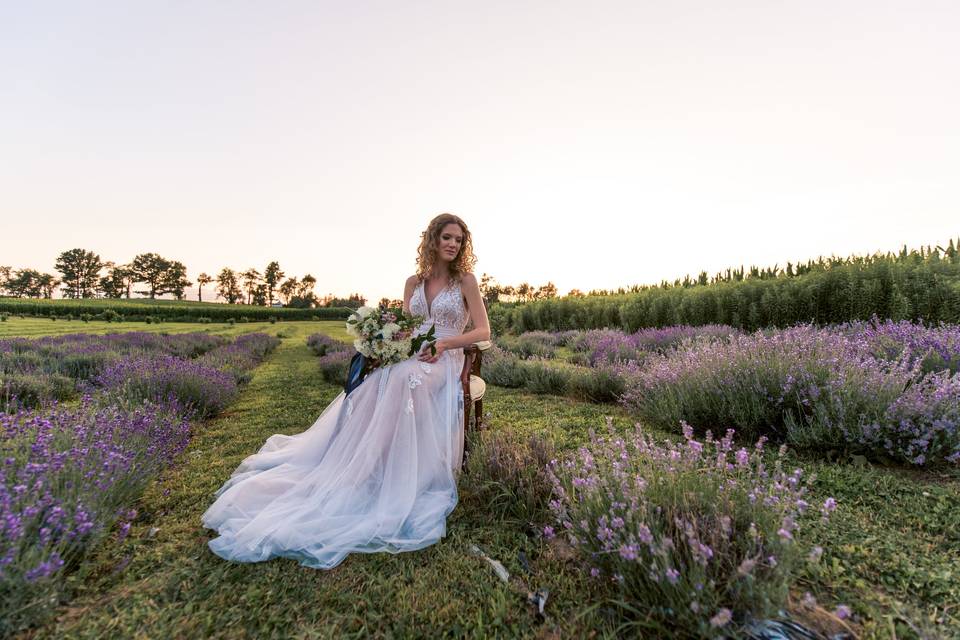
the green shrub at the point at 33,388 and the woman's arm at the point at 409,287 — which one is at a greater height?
the woman's arm at the point at 409,287

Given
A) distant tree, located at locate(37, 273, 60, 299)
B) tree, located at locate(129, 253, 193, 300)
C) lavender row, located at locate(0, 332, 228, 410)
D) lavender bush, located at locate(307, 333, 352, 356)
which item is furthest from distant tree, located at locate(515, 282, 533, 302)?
distant tree, located at locate(37, 273, 60, 299)

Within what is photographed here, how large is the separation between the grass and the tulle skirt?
110 millimetres

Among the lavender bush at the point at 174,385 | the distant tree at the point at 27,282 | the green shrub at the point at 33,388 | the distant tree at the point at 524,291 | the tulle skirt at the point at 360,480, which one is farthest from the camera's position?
the distant tree at the point at 27,282

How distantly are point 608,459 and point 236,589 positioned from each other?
6.70 ft

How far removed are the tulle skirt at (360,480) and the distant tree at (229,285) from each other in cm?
12900

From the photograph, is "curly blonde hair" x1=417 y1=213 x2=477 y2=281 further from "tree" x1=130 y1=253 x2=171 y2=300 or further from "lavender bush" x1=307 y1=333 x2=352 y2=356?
"tree" x1=130 y1=253 x2=171 y2=300

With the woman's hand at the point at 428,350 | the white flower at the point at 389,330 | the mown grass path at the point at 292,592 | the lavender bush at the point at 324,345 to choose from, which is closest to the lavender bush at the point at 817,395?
the woman's hand at the point at 428,350

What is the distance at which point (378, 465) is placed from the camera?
3049mm

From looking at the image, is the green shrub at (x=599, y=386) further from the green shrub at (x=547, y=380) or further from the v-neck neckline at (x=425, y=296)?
the v-neck neckline at (x=425, y=296)

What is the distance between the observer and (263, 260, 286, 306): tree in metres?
110

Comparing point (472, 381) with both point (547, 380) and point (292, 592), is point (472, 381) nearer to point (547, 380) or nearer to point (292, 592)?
point (292, 592)

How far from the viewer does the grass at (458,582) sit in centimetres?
175

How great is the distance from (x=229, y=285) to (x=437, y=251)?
13131 centimetres

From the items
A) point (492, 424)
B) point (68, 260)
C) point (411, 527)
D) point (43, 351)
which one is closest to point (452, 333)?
point (492, 424)
